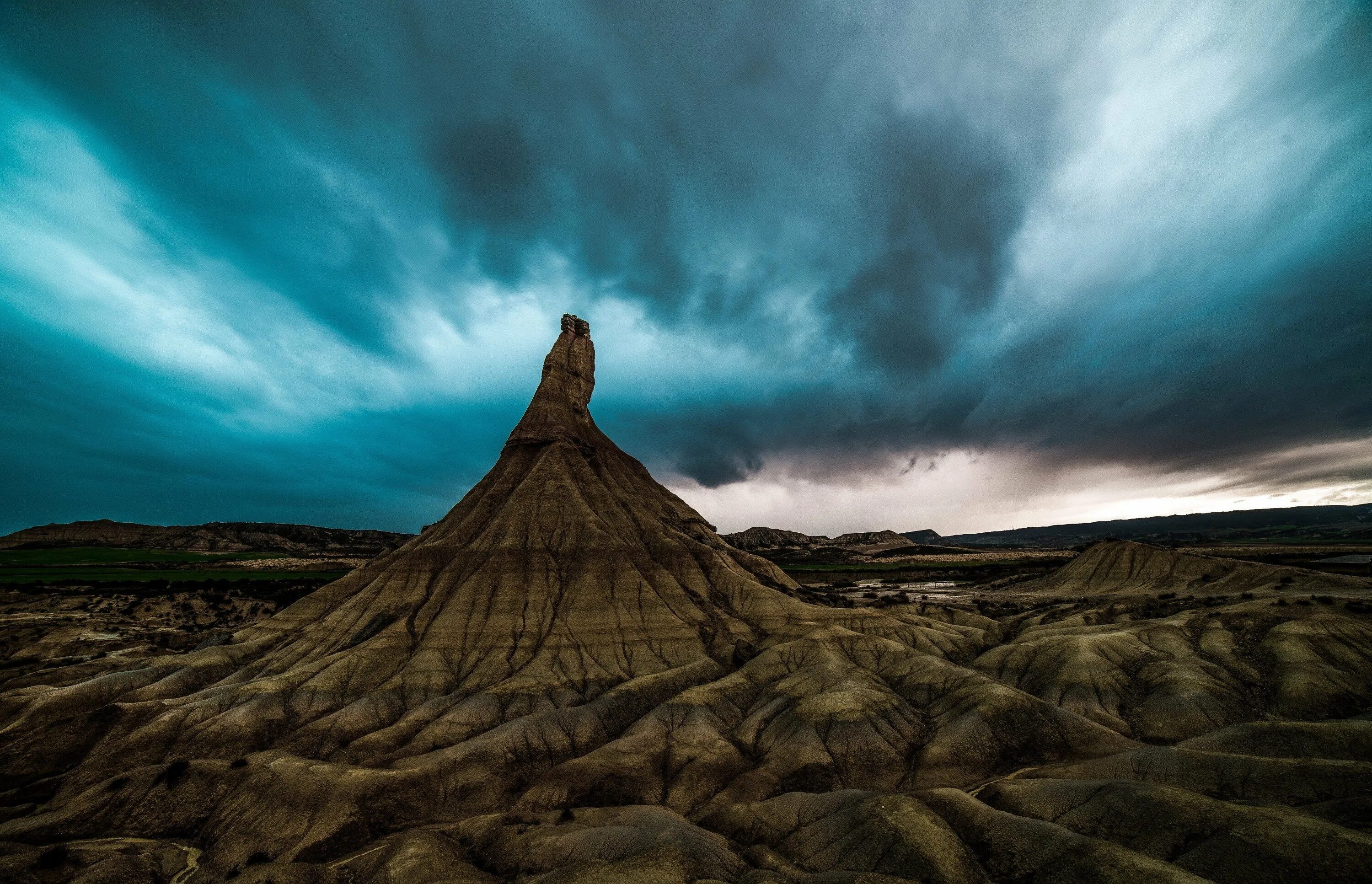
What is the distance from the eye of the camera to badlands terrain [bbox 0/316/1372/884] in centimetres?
2508

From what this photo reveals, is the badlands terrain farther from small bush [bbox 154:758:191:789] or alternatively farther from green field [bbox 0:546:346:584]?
green field [bbox 0:546:346:584]

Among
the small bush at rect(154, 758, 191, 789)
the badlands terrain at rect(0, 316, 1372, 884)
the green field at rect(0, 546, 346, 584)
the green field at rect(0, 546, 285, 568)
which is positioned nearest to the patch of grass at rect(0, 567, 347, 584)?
the green field at rect(0, 546, 346, 584)

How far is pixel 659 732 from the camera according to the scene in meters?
39.8

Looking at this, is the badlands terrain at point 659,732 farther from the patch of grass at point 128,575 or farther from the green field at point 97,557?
the green field at point 97,557

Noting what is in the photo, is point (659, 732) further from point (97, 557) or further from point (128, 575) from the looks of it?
point (97, 557)

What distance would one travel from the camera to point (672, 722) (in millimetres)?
41000

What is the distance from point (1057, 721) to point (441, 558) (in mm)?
63754

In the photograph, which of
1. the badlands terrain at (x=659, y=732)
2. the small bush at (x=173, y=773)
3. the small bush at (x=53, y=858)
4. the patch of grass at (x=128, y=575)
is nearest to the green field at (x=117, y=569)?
the patch of grass at (x=128, y=575)

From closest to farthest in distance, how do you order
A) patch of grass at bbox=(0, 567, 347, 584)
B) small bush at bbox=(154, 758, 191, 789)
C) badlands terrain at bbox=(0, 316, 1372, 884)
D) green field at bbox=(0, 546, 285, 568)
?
1. badlands terrain at bbox=(0, 316, 1372, 884)
2. small bush at bbox=(154, 758, 191, 789)
3. patch of grass at bbox=(0, 567, 347, 584)
4. green field at bbox=(0, 546, 285, 568)

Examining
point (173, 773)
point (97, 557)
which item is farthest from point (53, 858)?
point (97, 557)

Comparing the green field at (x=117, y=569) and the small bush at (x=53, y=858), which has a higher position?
the green field at (x=117, y=569)

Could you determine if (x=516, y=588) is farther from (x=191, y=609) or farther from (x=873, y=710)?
(x=191, y=609)

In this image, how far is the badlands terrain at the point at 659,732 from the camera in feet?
82.3

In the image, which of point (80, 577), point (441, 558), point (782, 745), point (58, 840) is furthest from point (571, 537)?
point (80, 577)
